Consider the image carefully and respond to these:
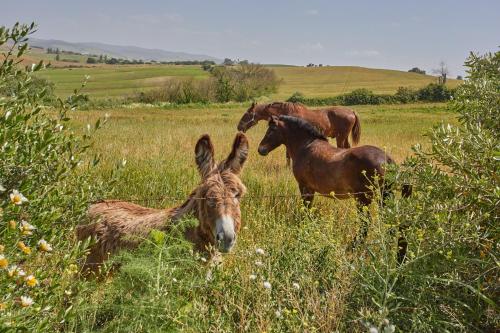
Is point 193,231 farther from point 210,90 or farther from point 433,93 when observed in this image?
point 433,93

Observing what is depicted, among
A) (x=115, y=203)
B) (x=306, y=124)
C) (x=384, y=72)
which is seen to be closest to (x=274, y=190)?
(x=306, y=124)

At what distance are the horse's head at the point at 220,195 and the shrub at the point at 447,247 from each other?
3.74 feet

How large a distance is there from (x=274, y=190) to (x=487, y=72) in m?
4.58

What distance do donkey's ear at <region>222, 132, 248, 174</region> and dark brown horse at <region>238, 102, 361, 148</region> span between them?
11347mm

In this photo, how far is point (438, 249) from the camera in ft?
→ 9.29

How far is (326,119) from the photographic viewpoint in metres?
16.2

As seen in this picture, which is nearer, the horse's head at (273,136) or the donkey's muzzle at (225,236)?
the donkey's muzzle at (225,236)

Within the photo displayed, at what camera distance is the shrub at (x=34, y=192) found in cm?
239

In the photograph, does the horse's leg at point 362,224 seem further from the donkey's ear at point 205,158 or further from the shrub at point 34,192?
the shrub at point 34,192

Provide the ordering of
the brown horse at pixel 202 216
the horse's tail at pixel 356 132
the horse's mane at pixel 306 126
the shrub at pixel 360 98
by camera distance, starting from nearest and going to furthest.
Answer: the brown horse at pixel 202 216 → the horse's mane at pixel 306 126 → the horse's tail at pixel 356 132 → the shrub at pixel 360 98

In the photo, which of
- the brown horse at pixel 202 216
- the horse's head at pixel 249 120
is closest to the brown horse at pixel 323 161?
the brown horse at pixel 202 216

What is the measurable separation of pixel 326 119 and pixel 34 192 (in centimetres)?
1425

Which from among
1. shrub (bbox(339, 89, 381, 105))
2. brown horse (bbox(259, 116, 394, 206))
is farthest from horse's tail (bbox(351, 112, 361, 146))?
shrub (bbox(339, 89, 381, 105))

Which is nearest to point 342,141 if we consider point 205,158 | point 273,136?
point 273,136
